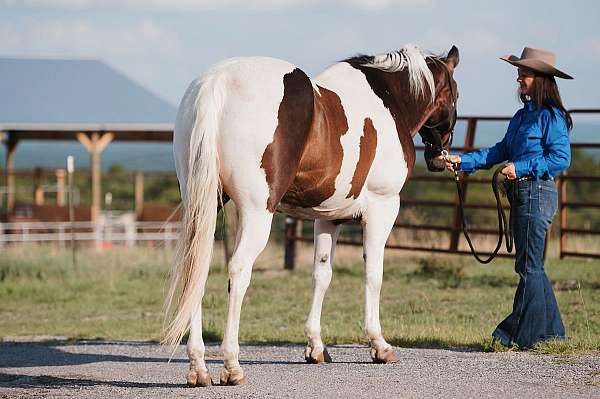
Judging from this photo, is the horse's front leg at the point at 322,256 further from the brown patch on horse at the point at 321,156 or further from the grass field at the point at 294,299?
the grass field at the point at 294,299

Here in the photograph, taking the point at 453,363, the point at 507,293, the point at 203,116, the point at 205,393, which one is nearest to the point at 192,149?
the point at 203,116

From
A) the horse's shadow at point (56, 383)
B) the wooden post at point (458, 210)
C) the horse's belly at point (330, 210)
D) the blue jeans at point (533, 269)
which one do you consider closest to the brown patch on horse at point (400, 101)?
the horse's belly at point (330, 210)

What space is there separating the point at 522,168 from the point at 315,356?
1955 millimetres

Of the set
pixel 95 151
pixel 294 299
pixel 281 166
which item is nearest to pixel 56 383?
pixel 281 166

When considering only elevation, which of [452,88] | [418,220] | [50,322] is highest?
[452,88]

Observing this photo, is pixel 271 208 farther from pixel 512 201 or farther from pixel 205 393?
pixel 512 201

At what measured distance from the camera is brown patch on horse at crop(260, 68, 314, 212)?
5.90 meters

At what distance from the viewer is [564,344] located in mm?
6965

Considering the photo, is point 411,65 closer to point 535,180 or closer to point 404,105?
point 404,105

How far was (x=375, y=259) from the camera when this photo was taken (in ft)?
23.1

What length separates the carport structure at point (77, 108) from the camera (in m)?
23.9

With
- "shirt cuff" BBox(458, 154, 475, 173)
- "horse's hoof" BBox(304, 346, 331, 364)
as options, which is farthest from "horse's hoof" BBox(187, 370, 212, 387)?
"shirt cuff" BBox(458, 154, 475, 173)

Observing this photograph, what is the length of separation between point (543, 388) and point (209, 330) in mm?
3888

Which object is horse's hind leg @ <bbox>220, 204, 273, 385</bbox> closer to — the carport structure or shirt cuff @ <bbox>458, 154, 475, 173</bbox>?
shirt cuff @ <bbox>458, 154, 475, 173</bbox>
